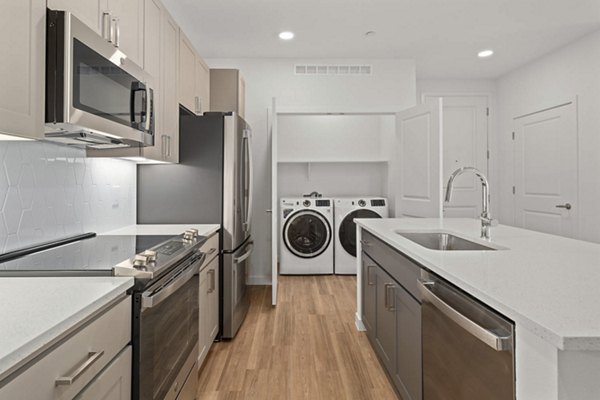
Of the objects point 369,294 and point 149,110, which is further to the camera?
point 369,294

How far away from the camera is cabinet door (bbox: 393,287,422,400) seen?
1.60m

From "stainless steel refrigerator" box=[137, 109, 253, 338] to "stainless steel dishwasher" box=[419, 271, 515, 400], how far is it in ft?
5.41

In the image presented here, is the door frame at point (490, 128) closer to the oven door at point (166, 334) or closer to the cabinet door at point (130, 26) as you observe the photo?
the cabinet door at point (130, 26)

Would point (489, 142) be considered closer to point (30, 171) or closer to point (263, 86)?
point (263, 86)

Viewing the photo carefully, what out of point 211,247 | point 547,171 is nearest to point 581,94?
point 547,171

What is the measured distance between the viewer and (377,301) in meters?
2.37

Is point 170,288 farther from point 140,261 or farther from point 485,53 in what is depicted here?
point 485,53

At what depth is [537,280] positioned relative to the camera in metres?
1.10

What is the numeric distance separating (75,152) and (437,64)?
13.7 feet

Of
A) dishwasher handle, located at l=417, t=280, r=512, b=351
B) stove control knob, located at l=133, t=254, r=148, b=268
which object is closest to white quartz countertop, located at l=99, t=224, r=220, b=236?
stove control knob, located at l=133, t=254, r=148, b=268

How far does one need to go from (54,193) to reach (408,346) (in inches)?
71.6

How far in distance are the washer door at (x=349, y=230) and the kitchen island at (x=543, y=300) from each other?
10.5 ft

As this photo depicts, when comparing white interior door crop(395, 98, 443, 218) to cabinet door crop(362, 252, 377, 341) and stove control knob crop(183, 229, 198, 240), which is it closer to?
cabinet door crop(362, 252, 377, 341)

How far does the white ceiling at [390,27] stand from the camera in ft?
10.3
